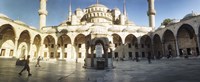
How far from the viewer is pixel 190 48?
2716cm

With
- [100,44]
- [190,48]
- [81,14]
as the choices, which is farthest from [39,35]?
[190,48]

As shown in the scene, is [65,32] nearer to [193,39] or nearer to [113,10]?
[113,10]

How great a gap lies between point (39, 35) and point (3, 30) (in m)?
6.50

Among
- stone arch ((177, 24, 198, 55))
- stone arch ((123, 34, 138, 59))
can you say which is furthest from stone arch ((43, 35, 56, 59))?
stone arch ((177, 24, 198, 55))

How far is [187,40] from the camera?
27469 millimetres

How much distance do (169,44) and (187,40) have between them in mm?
3652

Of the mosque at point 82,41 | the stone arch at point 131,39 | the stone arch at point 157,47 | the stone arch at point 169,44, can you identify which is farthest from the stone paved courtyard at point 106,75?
the stone arch at point 131,39

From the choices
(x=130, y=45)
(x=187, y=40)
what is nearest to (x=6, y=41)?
(x=130, y=45)

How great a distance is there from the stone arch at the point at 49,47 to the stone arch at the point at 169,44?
22.0 m

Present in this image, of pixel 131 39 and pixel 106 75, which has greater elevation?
pixel 131 39

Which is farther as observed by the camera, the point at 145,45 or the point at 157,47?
the point at 145,45

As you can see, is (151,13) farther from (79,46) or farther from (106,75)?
(106,75)


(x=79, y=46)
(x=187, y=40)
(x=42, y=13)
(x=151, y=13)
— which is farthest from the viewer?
(x=151, y=13)

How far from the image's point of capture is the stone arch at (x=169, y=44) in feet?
98.1
